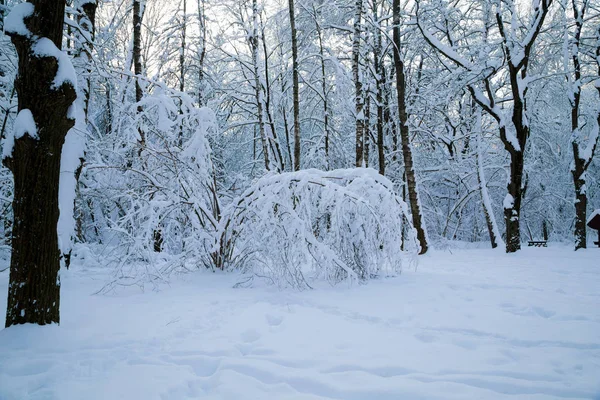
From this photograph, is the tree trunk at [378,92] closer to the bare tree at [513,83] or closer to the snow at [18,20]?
the bare tree at [513,83]

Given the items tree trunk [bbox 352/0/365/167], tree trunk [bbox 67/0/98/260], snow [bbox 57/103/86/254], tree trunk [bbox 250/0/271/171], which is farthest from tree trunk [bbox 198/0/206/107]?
snow [bbox 57/103/86/254]

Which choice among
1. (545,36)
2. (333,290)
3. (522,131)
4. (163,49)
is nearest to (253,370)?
(333,290)

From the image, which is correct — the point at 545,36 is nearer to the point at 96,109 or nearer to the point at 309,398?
the point at 309,398

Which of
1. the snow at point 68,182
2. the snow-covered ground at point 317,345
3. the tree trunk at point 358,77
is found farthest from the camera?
the tree trunk at point 358,77

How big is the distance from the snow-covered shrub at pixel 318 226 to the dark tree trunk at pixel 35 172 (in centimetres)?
237

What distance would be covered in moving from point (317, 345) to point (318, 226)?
2547mm

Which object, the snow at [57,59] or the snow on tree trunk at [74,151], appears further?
the snow on tree trunk at [74,151]

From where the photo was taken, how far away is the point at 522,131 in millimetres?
9102

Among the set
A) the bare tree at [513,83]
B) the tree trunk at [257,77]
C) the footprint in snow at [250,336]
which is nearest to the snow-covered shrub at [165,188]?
the footprint in snow at [250,336]

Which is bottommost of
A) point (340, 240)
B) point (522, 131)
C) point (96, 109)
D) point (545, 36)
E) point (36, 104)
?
point (340, 240)

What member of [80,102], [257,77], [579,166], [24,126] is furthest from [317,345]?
[579,166]

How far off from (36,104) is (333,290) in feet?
12.0

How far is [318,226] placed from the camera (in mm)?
5258

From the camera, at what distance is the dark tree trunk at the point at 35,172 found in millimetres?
2934
